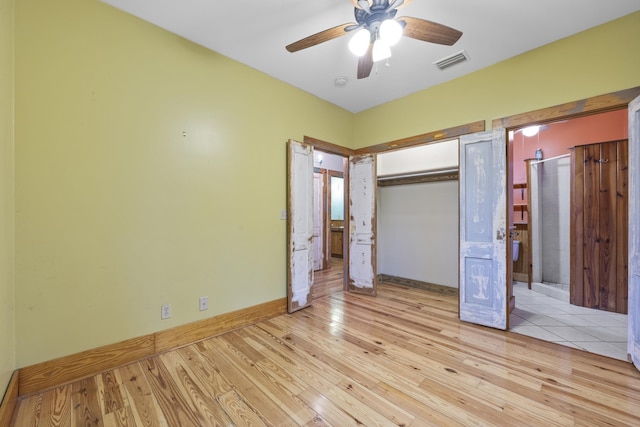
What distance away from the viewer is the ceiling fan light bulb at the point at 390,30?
1.75m

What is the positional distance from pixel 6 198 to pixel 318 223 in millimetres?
4660

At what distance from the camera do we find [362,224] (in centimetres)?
411

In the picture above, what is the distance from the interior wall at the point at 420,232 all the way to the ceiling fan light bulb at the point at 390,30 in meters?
2.86

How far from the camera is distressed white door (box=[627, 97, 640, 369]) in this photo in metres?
2.05

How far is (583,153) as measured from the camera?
339cm

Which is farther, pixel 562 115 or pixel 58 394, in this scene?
pixel 562 115

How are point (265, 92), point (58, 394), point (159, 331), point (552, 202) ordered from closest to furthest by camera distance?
1. point (58, 394)
2. point (159, 331)
3. point (265, 92)
4. point (552, 202)

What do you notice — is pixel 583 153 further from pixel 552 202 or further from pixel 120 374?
pixel 120 374

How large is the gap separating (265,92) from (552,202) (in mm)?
4852

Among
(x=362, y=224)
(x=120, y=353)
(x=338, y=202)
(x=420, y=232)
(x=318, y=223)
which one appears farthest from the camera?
(x=338, y=202)

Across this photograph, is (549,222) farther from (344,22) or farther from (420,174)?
(344,22)

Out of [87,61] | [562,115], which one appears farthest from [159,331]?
[562,115]

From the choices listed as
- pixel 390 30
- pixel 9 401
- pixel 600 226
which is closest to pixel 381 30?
pixel 390 30

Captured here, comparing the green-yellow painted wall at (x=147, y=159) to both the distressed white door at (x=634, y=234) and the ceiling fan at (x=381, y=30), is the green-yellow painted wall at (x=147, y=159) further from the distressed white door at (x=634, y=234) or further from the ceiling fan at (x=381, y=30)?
the ceiling fan at (x=381, y=30)
